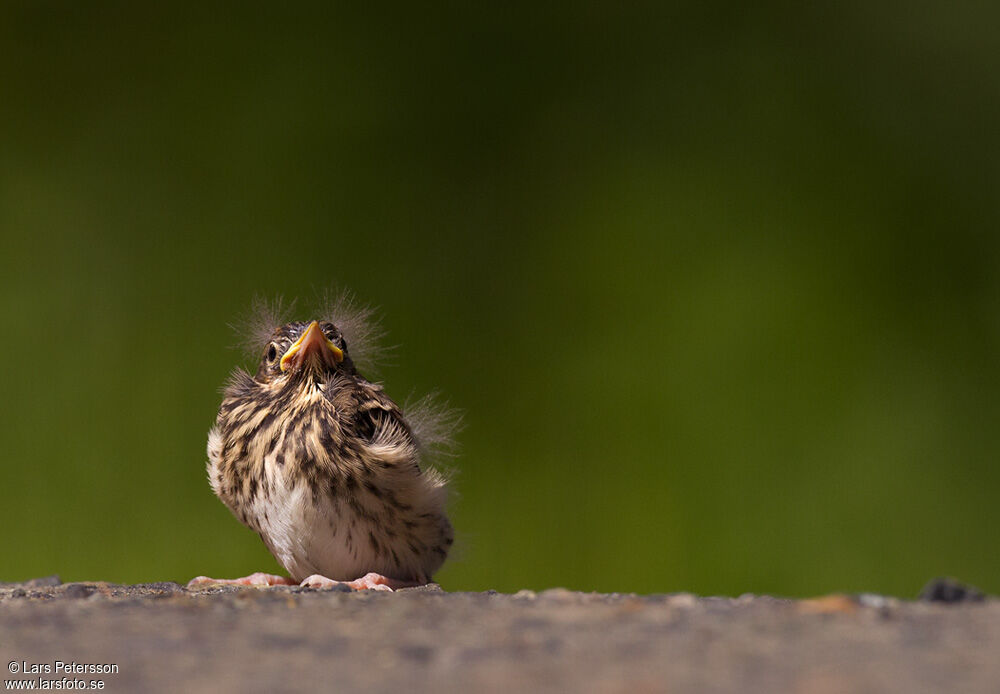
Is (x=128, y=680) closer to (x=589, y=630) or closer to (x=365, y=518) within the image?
(x=589, y=630)

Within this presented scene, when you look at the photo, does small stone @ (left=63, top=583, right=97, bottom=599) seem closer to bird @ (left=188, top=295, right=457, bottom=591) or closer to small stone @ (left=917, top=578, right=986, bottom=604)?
bird @ (left=188, top=295, right=457, bottom=591)

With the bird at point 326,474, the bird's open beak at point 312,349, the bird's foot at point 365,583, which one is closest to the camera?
the bird's foot at point 365,583

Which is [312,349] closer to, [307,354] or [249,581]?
[307,354]

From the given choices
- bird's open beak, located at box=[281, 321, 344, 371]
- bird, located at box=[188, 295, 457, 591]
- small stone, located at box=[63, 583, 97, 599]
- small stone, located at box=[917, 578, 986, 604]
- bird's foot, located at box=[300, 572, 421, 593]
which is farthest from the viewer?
bird's open beak, located at box=[281, 321, 344, 371]

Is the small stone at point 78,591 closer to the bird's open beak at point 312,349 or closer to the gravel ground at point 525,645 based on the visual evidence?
the gravel ground at point 525,645

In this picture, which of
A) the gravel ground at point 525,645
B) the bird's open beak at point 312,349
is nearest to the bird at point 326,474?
the bird's open beak at point 312,349

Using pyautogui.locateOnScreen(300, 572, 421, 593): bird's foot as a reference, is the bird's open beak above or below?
above

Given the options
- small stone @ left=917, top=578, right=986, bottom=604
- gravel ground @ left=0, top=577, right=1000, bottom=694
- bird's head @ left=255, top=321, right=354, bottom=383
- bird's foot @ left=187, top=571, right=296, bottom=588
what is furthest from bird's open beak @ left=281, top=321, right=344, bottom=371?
small stone @ left=917, top=578, right=986, bottom=604

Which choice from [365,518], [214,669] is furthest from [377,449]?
[214,669]
